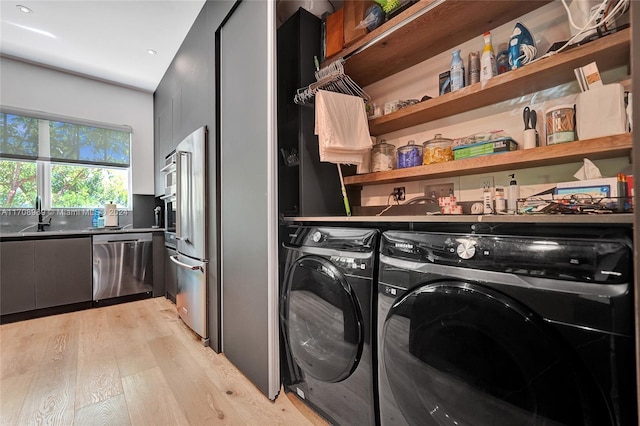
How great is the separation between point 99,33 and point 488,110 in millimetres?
3525

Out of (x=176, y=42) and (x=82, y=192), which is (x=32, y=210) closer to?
(x=82, y=192)

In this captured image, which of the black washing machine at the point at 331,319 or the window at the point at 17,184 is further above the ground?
the window at the point at 17,184

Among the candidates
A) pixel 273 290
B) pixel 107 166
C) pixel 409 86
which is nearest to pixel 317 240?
pixel 273 290

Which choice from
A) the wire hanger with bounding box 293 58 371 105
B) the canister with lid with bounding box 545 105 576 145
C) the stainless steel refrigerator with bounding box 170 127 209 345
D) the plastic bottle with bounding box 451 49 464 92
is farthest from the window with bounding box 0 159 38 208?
the canister with lid with bounding box 545 105 576 145

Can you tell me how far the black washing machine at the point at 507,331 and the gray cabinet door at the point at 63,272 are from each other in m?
3.48

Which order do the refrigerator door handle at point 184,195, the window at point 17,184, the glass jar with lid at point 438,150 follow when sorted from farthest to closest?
the window at point 17,184
the refrigerator door handle at point 184,195
the glass jar with lid at point 438,150

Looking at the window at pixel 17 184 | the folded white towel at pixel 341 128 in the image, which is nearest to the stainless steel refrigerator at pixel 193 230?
the folded white towel at pixel 341 128

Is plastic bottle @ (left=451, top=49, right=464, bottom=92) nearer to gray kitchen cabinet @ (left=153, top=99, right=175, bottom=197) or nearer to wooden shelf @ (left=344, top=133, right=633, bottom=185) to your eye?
wooden shelf @ (left=344, top=133, right=633, bottom=185)

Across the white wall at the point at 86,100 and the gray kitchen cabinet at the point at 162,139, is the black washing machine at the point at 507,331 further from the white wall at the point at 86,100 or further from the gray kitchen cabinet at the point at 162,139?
the white wall at the point at 86,100

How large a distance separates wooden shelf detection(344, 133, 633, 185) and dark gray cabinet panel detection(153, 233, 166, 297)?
122 inches

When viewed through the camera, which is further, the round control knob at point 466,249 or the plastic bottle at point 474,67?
the plastic bottle at point 474,67

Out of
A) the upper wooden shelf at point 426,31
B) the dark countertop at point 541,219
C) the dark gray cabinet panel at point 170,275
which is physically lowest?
the dark gray cabinet panel at point 170,275

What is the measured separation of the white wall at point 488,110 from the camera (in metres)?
1.14

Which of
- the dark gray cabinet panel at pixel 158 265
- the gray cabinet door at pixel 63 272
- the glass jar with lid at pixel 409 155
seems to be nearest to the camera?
the glass jar with lid at pixel 409 155
